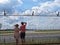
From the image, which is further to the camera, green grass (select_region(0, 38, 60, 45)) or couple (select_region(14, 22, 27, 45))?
green grass (select_region(0, 38, 60, 45))

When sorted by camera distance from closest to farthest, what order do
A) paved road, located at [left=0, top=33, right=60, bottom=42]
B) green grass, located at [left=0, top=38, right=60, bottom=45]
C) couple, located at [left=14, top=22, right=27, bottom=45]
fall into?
couple, located at [left=14, top=22, right=27, bottom=45] → green grass, located at [left=0, top=38, right=60, bottom=45] → paved road, located at [left=0, top=33, right=60, bottom=42]

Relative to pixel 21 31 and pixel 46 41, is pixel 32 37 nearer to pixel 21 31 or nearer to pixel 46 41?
pixel 46 41

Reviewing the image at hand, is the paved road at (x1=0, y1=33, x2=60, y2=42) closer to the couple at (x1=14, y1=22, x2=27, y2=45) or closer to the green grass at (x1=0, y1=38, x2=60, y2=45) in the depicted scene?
the green grass at (x1=0, y1=38, x2=60, y2=45)

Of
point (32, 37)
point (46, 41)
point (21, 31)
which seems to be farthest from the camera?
point (32, 37)

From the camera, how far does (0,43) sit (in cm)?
1702

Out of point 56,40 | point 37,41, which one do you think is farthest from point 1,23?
point 56,40

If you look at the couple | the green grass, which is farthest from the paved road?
the couple

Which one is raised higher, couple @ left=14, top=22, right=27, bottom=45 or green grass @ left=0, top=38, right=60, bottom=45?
couple @ left=14, top=22, right=27, bottom=45

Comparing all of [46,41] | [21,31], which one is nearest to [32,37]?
[46,41]

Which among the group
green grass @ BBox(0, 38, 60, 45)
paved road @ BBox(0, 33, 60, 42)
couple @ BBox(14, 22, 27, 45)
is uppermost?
couple @ BBox(14, 22, 27, 45)

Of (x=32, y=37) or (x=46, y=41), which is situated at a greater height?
(x=32, y=37)

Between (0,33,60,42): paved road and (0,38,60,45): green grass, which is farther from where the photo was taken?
(0,33,60,42): paved road

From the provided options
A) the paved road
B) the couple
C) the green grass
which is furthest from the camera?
the paved road

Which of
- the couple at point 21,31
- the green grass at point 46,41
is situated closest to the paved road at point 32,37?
the green grass at point 46,41
